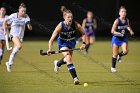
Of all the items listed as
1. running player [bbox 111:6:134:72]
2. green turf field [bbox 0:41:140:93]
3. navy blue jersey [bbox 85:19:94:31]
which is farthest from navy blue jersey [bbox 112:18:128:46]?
navy blue jersey [bbox 85:19:94:31]

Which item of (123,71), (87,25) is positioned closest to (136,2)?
(87,25)

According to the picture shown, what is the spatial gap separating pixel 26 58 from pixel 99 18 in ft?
61.9

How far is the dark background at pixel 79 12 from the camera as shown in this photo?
4072cm

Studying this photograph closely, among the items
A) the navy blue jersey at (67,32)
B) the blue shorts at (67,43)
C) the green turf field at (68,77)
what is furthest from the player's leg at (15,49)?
the navy blue jersey at (67,32)

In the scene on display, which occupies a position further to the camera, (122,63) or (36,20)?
(36,20)

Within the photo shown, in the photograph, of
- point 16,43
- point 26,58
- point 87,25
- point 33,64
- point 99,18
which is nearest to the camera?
point 16,43

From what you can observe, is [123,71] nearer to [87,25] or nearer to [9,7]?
[87,25]

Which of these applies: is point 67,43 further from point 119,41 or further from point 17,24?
point 17,24

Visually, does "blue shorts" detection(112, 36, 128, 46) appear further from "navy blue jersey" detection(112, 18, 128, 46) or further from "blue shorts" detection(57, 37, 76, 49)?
"blue shorts" detection(57, 37, 76, 49)

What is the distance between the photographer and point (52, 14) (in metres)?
41.1

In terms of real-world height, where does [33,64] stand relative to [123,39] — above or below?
below

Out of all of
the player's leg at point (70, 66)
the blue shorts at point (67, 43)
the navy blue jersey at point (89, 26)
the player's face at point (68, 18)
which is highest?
the player's face at point (68, 18)

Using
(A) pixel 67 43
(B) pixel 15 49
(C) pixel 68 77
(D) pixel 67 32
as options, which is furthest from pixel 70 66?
(B) pixel 15 49

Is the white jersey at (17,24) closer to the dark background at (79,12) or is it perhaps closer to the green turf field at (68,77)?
the green turf field at (68,77)
